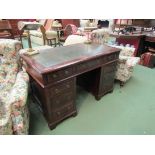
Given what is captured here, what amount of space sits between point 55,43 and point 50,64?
3.61m

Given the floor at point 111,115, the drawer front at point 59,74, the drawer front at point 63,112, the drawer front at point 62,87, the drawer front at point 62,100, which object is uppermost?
the drawer front at point 59,74

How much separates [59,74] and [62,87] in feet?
0.57

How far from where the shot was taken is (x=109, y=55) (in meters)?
1.95

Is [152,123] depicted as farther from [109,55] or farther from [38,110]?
[38,110]

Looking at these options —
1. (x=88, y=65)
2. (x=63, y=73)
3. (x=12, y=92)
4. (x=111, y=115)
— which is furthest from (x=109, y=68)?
(x=12, y=92)

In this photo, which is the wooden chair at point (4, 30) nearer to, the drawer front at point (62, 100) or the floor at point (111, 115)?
the floor at point (111, 115)

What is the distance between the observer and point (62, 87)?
61.2 inches

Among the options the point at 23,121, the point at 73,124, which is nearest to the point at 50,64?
the point at 23,121

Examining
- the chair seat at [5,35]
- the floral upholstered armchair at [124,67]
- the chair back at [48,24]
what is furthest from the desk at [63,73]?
the chair back at [48,24]

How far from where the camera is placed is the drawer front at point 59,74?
140 centimetres

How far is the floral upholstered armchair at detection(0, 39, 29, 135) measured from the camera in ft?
4.11

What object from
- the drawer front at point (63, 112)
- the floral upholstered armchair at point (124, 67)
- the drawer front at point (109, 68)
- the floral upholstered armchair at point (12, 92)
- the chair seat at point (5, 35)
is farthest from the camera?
the chair seat at point (5, 35)

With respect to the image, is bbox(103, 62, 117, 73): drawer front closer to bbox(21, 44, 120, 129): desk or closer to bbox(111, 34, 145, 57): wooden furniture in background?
bbox(21, 44, 120, 129): desk

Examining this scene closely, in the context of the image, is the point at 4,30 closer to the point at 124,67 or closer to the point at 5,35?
the point at 5,35
